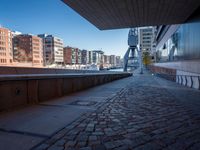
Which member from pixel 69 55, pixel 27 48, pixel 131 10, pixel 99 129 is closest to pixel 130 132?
pixel 99 129

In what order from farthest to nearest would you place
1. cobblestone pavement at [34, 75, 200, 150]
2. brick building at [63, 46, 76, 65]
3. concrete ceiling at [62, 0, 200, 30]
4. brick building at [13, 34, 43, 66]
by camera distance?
brick building at [63, 46, 76, 65]
brick building at [13, 34, 43, 66]
concrete ceiling at [62, 0, 200, 30]
cobblestone pavement at [34, 75, 200, 150]

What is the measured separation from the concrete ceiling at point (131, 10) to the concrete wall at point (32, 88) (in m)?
4.57

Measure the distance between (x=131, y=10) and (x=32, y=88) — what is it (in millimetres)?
8751

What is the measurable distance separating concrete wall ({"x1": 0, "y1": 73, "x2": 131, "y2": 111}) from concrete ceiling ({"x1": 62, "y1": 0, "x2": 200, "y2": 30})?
4575mm

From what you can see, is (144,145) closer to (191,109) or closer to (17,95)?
(191,109)

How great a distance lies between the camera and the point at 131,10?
41.2ft

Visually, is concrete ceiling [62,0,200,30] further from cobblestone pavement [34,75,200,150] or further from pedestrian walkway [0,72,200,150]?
cobblestone pavement [34,75,200,150]

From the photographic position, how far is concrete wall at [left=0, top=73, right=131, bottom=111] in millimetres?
5953

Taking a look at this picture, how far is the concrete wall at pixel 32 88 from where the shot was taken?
5.95 metres

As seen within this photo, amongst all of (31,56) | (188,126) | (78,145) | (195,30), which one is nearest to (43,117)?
(78,145)

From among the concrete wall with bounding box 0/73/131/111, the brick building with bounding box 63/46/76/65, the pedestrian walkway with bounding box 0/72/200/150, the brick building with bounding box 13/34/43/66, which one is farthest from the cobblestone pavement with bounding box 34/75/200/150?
the brick building with bounding box 63/46/76/65

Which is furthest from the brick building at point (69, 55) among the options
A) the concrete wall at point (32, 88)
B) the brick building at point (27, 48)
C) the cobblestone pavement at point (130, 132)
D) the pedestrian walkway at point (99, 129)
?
the cobblestone pavement at point (130, 132)

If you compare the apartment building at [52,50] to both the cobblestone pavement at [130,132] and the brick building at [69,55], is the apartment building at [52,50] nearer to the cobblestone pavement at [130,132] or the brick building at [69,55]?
the brick building at [69,55]

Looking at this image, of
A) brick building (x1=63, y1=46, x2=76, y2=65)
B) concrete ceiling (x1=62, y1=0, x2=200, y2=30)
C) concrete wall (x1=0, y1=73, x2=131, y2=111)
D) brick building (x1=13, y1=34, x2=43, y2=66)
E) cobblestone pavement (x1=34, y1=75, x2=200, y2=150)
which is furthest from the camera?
brick building (x1=63, y1=46, x2=76, y2=65)
